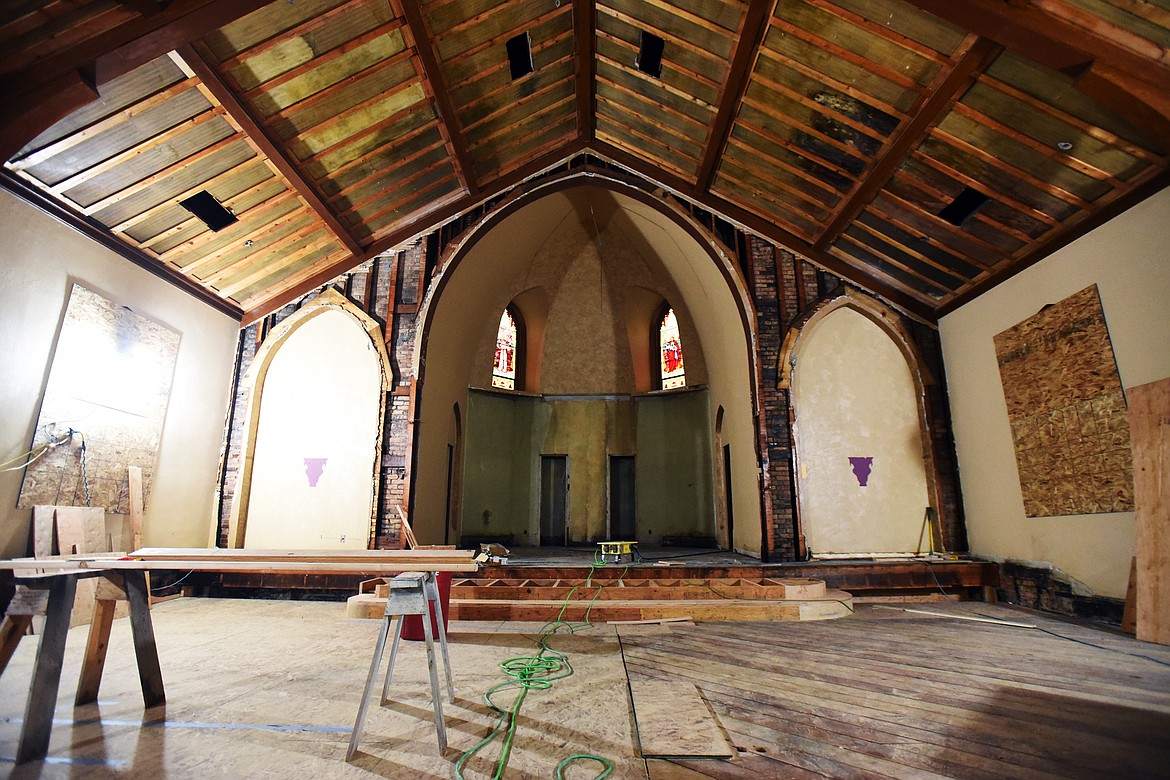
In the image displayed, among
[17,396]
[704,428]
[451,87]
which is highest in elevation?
[451,87]

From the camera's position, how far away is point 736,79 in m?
6.37

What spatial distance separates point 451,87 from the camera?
671cm

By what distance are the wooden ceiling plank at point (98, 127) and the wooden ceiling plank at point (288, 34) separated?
39 cm

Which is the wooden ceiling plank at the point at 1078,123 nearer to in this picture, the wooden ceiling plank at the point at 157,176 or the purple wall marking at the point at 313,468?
the wooden ceiling plank at the point at 157,176

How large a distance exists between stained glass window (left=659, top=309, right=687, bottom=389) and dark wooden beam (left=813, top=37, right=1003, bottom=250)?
16.5ft

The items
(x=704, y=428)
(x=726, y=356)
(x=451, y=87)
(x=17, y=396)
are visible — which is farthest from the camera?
(x=704, y=428)

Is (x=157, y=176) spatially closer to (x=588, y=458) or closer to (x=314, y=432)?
(x=314, y=432)

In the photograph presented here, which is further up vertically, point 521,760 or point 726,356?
point 726,356

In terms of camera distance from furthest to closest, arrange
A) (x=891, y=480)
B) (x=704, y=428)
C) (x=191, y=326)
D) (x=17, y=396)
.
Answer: (x=704, y=428)
(x=891, y=480)
(x=191, y=326)
(x=17, y=396)

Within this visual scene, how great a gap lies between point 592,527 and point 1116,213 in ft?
31.4

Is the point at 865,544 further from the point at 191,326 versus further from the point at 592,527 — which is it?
the point at 191,326

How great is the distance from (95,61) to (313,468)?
507 cm

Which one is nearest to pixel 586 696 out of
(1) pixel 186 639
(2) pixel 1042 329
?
(1) pixel 186 639

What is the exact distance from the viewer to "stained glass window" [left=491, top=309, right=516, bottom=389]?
12.2 metres
